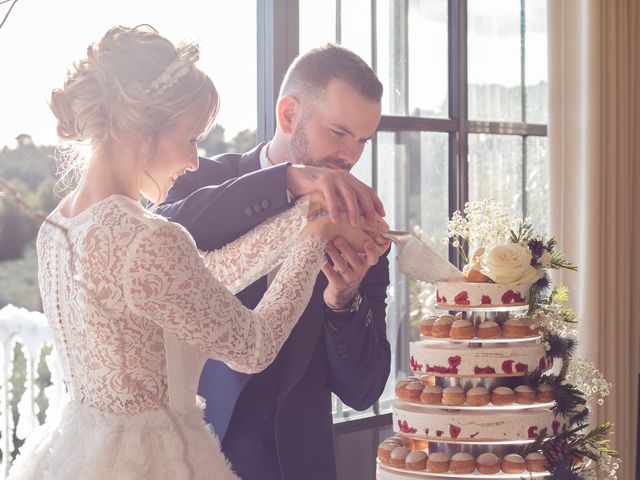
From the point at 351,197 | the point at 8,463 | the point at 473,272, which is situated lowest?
the point at 8,463

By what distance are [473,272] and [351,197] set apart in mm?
805

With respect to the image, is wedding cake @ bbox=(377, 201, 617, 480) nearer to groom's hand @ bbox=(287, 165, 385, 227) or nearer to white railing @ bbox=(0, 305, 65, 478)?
groom's hand @ bbox=(287, 165, 385, 227)

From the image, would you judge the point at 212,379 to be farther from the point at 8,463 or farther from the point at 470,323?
the point at 8,463

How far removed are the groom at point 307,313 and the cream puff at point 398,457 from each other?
35 centimetres

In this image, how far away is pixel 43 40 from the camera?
3.29 m

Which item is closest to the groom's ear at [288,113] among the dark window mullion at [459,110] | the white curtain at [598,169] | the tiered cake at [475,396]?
the tiered cake at [475,396]

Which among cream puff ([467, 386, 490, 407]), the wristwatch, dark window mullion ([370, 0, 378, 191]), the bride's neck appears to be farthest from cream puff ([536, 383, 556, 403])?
dark window mullion ([370, 0, 378, 191])

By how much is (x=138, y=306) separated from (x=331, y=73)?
960mm

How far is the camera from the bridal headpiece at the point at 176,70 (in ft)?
4.52

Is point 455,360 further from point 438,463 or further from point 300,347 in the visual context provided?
point 300,347

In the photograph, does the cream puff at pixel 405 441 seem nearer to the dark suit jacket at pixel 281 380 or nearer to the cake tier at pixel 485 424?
the cake tier at pixel 485 424

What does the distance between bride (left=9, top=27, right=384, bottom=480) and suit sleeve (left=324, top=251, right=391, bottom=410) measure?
333 millimetres

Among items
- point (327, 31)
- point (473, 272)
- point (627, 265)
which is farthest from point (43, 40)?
point (627, 265)

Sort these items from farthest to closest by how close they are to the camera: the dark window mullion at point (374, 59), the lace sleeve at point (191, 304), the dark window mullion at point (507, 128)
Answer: the dark window mullion at point (507, 128)
the dark window mullion at point (374, 59)
the lace sleeve at point (191, 304)
